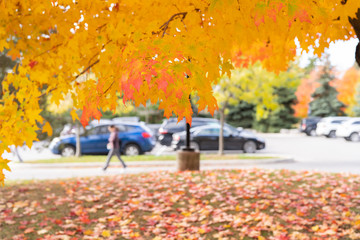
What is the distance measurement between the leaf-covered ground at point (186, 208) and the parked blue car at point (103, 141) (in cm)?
755

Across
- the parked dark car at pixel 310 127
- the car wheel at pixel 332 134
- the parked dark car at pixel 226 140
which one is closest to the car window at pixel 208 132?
the parked dark car at pixel 226 140

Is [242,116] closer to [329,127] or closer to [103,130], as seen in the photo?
[329,127]

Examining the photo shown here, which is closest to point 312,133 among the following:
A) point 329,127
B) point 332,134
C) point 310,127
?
point 310,127

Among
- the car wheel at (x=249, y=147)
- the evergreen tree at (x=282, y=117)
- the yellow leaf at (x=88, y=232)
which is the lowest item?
the yellow leaf at (x=88, y=232)

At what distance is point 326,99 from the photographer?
1656 inches

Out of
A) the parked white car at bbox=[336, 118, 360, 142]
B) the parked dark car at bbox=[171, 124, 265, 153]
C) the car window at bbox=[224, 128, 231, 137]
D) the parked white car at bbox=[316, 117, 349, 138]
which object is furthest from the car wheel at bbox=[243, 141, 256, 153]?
the parked white car at bbox=[316, 117, 349, 138]

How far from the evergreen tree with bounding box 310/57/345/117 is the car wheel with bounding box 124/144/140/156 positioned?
102 ft

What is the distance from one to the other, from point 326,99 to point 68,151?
1318 inches

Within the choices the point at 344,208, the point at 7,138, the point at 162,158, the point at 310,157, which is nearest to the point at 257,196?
the point at 344,208

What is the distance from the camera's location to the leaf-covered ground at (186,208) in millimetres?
5191

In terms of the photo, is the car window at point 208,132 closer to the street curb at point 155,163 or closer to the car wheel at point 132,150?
the car wheel at point 132,150

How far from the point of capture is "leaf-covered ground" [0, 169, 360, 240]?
5191mm

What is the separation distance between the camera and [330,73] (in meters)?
43.8

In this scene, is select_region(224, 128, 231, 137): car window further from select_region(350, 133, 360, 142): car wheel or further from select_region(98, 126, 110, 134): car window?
select_region(350, 133, 360, 142): car wheel
